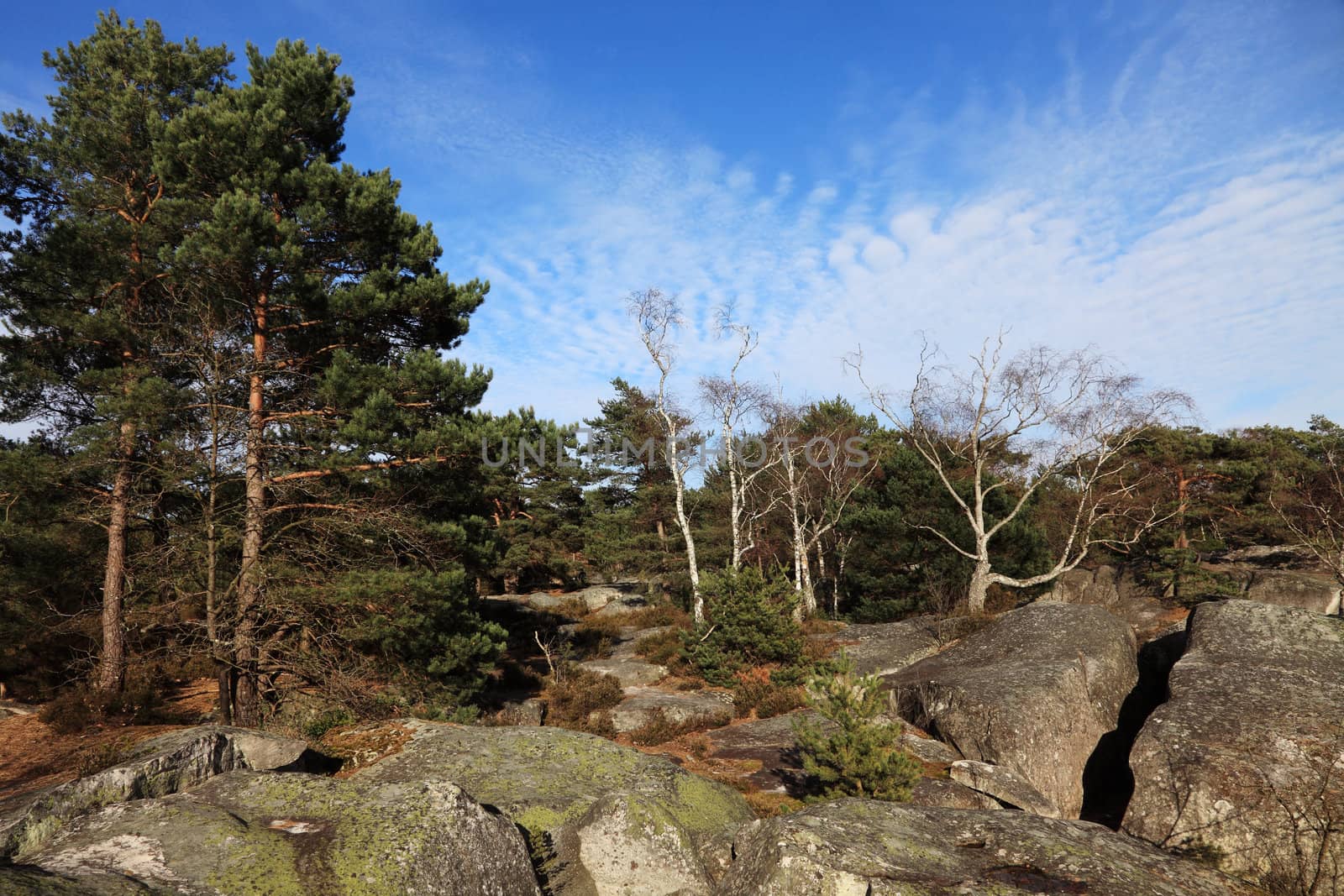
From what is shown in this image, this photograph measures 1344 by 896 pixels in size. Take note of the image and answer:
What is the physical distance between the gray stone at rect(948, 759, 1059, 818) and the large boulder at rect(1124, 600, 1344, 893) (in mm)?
954

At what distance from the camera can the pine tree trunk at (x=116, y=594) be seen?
13281 millimetres

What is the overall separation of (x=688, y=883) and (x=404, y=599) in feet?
30.3

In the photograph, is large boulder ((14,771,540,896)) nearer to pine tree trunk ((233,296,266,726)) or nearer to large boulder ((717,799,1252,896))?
large boulder ((717,799,1252,896))

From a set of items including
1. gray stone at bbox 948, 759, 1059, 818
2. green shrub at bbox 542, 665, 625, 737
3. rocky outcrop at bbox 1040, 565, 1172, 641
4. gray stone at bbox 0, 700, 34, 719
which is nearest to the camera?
gray stone at bbox 948, 759, 1059, 818

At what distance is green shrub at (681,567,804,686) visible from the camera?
1661 centimetres

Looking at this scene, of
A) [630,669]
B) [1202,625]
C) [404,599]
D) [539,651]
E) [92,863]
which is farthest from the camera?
[539,651]

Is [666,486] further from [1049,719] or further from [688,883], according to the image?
[688,883]

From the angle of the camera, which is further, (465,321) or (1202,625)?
(465,321)

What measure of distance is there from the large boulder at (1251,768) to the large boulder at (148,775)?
8.98 meters

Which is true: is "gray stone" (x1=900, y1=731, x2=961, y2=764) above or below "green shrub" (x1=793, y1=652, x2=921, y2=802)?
below

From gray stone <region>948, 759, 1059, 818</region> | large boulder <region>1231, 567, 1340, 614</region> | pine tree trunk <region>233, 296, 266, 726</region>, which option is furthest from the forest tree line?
gray stone <region>948, 759, 1059, 818</region>

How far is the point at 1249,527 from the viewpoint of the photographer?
25.1 metres

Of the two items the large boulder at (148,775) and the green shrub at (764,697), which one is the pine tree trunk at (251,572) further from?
the green shrub at (764,697)

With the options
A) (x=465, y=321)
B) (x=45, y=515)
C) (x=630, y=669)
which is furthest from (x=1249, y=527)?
(x=45, y=515)
